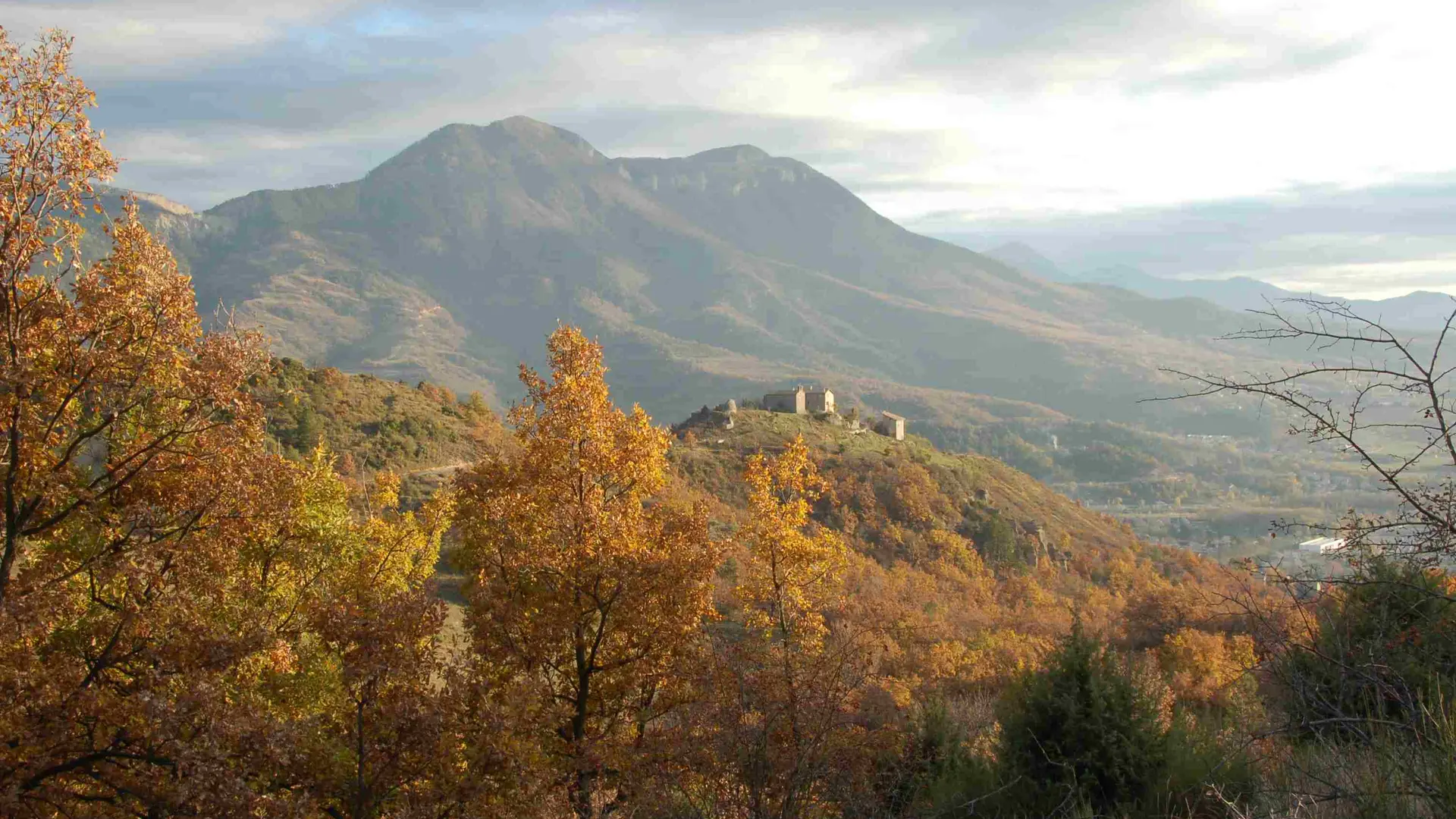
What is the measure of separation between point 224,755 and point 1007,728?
8701 mm

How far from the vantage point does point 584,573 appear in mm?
13773

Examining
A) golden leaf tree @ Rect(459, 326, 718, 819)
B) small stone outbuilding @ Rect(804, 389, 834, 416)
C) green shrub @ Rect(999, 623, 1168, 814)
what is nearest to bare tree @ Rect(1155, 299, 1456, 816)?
green shrub @ Rect(999, 623, 1168, 814)

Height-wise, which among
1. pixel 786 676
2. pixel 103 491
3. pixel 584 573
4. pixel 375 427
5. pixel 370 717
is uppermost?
pixel 103 491

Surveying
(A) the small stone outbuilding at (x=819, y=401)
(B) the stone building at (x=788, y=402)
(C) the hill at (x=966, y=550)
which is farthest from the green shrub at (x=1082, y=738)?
(A) the small stone outbuilding at (x=819, y=401)

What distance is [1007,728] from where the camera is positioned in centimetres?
1175

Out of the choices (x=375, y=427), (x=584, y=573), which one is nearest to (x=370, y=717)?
(x=584, y=573)

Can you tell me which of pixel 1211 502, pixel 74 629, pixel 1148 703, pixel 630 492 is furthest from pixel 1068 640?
pixel 1211 502

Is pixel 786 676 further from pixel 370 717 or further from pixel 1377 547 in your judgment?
pixel 1377 547

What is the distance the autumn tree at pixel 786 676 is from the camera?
10.2m

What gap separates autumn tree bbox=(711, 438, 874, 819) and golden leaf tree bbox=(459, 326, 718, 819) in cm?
131

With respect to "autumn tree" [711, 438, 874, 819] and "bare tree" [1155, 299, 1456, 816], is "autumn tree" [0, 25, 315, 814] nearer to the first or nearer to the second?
"autumn tree" [711, 438, 874, 819]

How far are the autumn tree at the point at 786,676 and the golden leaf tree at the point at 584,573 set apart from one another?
1311 mm

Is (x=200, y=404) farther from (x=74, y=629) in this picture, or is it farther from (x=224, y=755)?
(x=224, y=755)

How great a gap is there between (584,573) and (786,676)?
10.8 feet
